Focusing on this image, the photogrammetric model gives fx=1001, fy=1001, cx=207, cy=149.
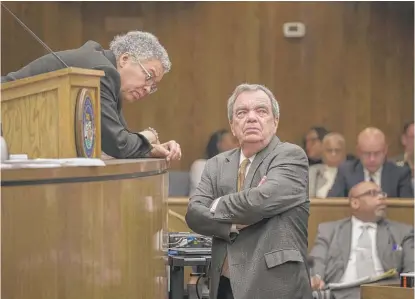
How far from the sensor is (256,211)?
14.3 ft

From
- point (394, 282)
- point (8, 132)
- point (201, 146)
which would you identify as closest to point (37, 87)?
point (8, 132)

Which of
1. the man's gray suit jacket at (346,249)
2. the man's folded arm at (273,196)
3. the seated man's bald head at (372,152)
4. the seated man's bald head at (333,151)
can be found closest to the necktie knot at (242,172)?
the man's folded arm at (273,196)

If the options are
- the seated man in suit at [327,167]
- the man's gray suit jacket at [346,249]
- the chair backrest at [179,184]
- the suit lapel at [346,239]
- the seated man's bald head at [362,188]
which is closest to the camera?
the man's gray suit jacket at [346,249]

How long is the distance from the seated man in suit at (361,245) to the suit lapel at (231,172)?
2.56m

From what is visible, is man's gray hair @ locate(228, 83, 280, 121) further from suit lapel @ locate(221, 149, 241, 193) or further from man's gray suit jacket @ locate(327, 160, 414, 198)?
man's gray suit jacket @ locate(327, 160, 414, 198)

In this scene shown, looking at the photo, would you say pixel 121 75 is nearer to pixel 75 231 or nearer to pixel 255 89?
pixel 255 89

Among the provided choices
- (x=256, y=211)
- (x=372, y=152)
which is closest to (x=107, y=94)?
(x=256, y=211)

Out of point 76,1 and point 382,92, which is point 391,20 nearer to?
point 382,92

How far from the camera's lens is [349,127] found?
11.2m

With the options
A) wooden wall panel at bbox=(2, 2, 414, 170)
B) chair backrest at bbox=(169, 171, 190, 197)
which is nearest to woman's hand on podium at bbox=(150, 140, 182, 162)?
chair backrest at bbox=(169, 171, 190, 197)

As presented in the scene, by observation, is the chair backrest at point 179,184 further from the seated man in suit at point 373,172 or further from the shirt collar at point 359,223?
the shirt collar at point 359,223

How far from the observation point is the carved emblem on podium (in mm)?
3680

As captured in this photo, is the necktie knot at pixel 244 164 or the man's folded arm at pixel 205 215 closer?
the man's folded arm at pixel 205 215

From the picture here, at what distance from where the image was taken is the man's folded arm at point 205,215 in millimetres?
4453
